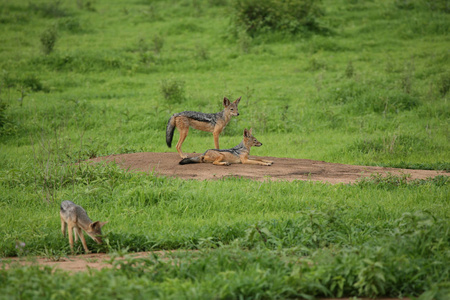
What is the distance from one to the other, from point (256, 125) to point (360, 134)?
2.68 m

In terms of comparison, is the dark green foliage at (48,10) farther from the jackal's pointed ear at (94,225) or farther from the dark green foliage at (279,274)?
the dark green foliage at (279,274)

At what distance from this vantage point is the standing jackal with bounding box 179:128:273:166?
9.36m

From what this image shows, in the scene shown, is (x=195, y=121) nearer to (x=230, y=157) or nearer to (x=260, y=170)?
(x=230, y=157)

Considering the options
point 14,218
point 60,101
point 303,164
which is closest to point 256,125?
point 303,164

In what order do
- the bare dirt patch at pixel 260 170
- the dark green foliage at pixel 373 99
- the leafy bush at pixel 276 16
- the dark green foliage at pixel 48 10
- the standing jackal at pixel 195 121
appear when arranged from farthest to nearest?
1. the dark green foliage at pixel 48 10
2. the leafy bush at pixel 276 16
3. the dark green foliage at pixel 373 99
4. the standing jackal at pixel 195 121
5. the bare dirt patch at pixel 260 170

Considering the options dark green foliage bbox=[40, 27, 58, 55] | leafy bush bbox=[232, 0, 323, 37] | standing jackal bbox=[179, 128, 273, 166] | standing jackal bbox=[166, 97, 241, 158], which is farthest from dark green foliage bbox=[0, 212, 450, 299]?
leafy bush bbox=[232, 0, 323, 37]

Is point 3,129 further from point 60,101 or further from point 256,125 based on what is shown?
point 256,125

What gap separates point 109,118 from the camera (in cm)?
1390

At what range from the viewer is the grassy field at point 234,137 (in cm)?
470

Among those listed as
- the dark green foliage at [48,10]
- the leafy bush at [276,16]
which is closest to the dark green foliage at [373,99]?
the leafy bush at [276,16]

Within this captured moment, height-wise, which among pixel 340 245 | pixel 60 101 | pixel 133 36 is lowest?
pixel 340 245

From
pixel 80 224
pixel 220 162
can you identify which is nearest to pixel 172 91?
pixel 220 162

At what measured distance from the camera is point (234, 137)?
1278 centimetres

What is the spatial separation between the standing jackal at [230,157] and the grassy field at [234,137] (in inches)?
47.6
